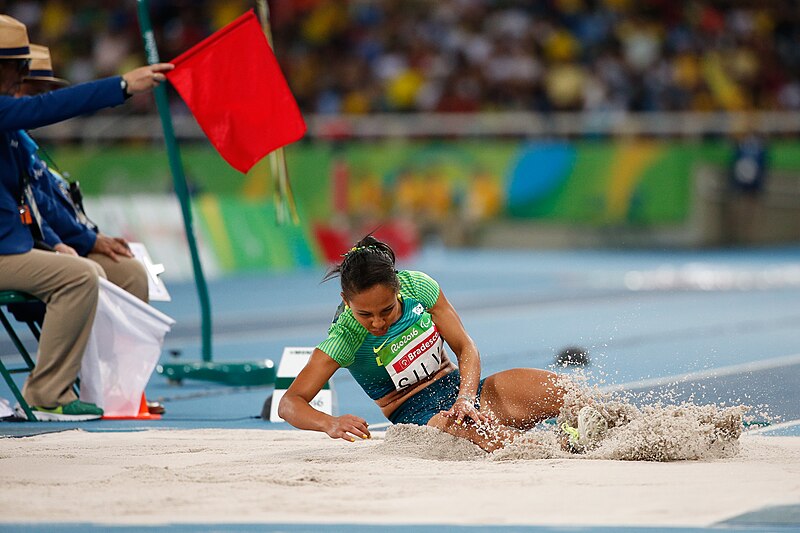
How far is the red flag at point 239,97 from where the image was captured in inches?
333

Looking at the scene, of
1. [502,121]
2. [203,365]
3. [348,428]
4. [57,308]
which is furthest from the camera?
[502,121]

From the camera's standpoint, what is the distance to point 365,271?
229 inches

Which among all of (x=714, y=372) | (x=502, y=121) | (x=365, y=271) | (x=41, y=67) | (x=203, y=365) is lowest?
(x=203, y=365)

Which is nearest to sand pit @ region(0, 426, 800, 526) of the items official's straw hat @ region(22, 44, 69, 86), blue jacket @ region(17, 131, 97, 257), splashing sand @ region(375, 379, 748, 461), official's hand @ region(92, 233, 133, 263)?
splashing sand @ region(375, 379, 748, 461)

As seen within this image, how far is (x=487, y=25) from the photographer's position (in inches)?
1048

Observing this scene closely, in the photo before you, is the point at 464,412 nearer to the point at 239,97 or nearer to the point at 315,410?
the point at 315,410

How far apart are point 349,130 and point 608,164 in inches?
183

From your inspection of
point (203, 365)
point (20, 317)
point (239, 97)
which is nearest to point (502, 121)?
point (203, 365)

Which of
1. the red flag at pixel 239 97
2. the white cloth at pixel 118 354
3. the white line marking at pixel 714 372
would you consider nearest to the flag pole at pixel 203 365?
the red flag at pixel 239 97

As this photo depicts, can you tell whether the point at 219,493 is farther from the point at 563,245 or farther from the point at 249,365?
the point at 563,245

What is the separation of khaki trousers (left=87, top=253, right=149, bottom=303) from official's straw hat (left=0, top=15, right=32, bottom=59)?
1359 mm

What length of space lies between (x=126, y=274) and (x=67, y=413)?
109 centimetres

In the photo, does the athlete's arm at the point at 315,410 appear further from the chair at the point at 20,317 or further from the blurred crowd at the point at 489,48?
the blurred crowd at the point at 489,48

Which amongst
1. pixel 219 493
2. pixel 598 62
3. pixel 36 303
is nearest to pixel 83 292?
pixel 36 303
